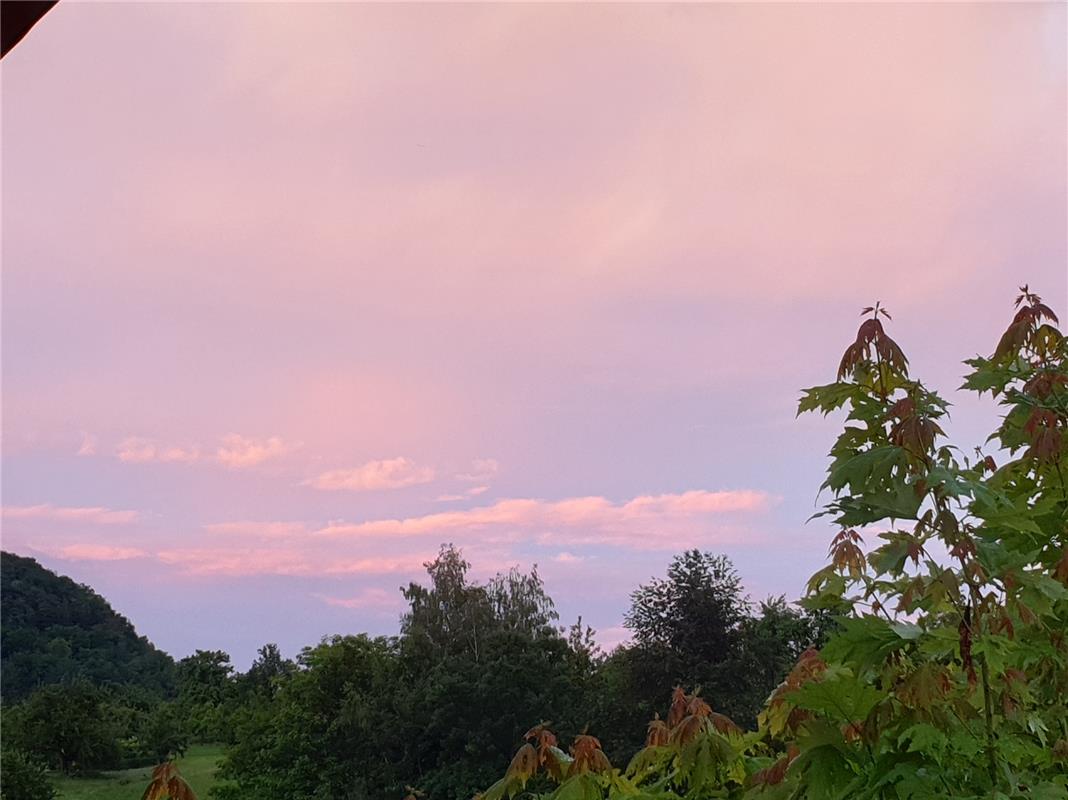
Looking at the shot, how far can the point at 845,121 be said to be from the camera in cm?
776

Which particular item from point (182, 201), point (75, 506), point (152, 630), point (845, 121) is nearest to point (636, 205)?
point (845, 121)

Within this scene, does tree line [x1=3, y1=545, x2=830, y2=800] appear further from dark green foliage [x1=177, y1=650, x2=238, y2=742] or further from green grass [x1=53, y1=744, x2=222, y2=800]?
green grass [x1=53, y1=744, x2=222, y2=800]

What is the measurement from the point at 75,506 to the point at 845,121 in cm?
2970

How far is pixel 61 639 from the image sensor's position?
1521 inches

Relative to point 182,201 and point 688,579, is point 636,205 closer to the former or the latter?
point 182,201

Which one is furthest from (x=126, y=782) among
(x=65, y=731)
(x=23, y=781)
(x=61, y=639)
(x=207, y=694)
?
(x=61, y=639)

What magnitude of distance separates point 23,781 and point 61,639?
16761 mm

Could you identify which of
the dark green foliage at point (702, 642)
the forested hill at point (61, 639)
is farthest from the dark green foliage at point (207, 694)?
the dark green foliage at point (702, 642)

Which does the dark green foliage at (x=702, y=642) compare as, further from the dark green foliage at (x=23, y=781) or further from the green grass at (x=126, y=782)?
the dark green foliage at (x=23, y=781)

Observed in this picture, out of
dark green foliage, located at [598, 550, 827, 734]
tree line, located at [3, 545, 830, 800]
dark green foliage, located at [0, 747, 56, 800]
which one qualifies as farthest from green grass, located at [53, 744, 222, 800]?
dark green foliage, located at [598, 550, 827, 734]

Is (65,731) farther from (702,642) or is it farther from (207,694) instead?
(702,642)

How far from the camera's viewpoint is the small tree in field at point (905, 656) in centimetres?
166

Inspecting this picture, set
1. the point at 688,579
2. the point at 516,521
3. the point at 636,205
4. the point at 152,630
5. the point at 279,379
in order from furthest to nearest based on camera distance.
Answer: the point at 152,630 < the point at 516,521 < the point at 688,579 < the point at 279,379 < the point at 636,205

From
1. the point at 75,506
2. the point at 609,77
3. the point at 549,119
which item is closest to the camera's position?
the point at 609,77
